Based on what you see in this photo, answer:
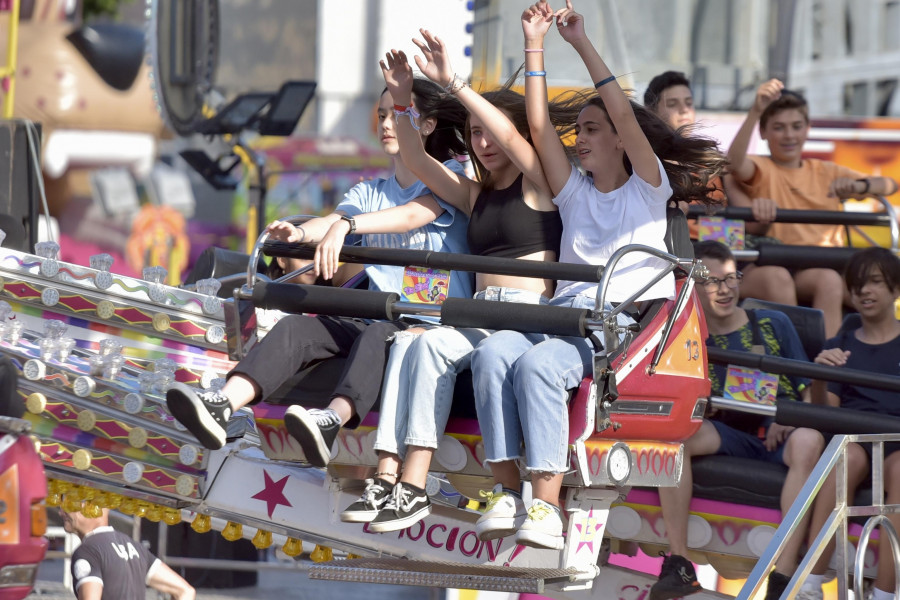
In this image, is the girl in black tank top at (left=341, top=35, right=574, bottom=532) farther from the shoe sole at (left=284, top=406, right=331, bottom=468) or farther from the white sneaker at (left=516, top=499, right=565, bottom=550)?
the white sneaker at (left=516, top=499, right=565, bottom=550)

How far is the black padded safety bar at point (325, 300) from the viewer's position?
3.48 metres

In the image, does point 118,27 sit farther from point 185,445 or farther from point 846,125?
point 185,445

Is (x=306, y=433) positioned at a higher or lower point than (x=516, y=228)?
lower

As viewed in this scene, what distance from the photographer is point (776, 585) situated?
3811 mm

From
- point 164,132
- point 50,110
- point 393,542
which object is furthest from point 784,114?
point 164,132

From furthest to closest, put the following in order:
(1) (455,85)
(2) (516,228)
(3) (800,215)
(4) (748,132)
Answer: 1. (4) (748,132)
2. (3) (800,215)
3. (2) (516,228)
4. (1) (455,85)

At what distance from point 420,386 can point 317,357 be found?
38 centimetres

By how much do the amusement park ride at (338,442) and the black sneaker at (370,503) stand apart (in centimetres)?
19

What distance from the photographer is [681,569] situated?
3855mm

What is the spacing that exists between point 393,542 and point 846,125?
6.24 metres

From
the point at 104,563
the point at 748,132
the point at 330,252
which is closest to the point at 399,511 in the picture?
the point at 330,252

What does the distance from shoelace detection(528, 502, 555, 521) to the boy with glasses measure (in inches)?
30.9

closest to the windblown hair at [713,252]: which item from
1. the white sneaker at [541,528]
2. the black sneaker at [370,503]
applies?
the white sneaker at [541,528]

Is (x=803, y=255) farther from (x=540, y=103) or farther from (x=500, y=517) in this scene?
(x=500, y=517)
